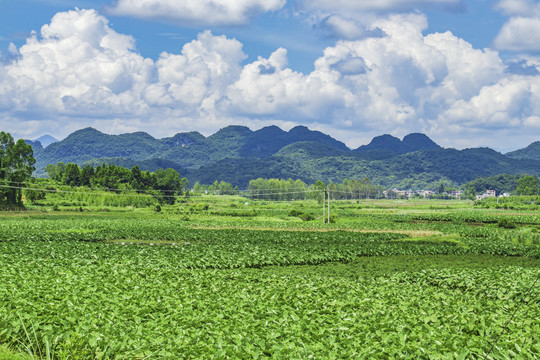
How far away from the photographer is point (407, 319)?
14.6 meters

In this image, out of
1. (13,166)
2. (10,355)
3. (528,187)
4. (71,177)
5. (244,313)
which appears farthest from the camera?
(528,187)

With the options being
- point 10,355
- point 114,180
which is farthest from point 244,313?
point 114,180

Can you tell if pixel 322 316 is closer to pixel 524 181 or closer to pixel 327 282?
pixel 327 282

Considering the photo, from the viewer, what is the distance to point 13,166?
320 ft

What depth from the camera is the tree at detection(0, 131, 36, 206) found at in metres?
94.1

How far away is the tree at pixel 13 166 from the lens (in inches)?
3706

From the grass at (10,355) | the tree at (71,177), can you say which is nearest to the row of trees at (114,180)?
the tree at (71,177)

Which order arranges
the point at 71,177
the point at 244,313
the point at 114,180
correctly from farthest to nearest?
1. the point at 71,177
2. the point at 114,180
3. the point at 244,313

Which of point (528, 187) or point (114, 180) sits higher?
point (114, 180)

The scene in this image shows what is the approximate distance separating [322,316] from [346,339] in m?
2.36

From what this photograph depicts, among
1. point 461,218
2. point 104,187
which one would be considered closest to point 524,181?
point 461,218

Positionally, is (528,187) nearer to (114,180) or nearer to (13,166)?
(114,180)

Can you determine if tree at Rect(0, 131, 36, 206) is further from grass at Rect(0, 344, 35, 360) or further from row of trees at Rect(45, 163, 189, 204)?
grass at Rect(0, 344, 35, 360)

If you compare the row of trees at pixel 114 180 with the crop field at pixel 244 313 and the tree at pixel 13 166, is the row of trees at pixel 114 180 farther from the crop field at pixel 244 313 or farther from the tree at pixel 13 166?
the crop field at pixel 244 313
